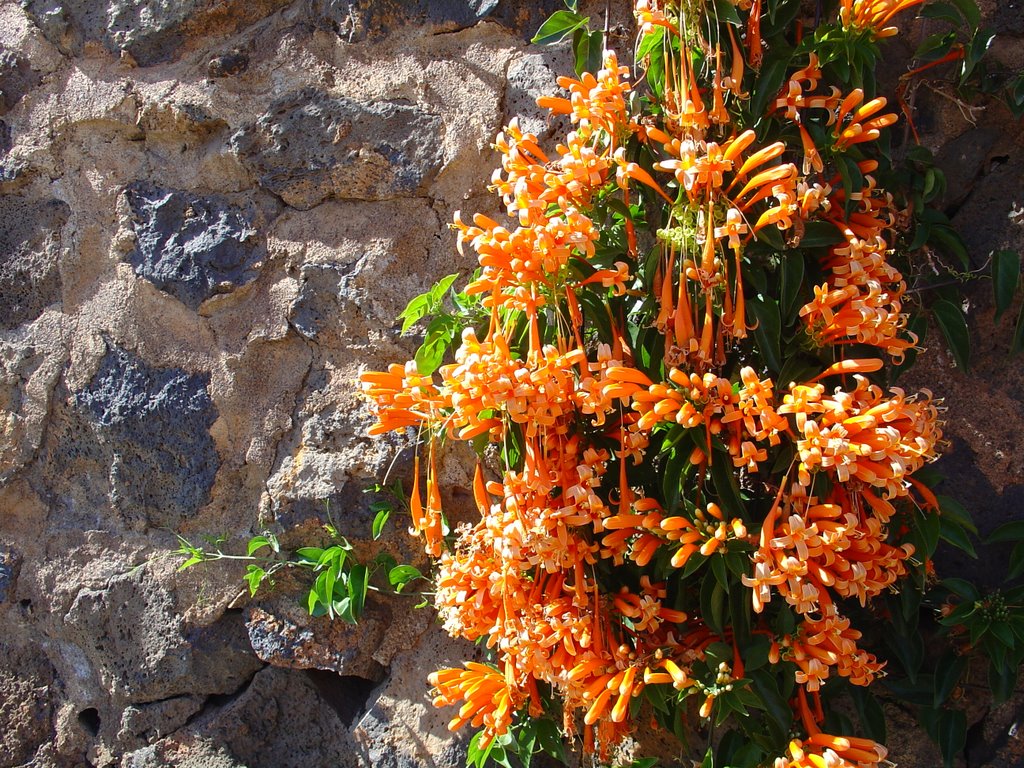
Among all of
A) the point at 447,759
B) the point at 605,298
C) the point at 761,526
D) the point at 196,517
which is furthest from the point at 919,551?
the point at 196,517

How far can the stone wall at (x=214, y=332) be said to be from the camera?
2.05 metres

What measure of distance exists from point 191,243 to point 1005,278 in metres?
1.73

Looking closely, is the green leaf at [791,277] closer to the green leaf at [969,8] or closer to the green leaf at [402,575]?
the green leaf at [969,8]

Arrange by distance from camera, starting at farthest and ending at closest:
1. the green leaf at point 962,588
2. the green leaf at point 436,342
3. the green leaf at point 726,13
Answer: the green leaf at point 436,342, the green leaf at point 962,588, the green leaf at point 726,13

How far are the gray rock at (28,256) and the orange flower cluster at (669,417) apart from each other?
1060 mm

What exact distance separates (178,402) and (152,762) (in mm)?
840

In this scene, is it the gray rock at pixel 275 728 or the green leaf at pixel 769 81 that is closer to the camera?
the green leaf at pixel 769 81

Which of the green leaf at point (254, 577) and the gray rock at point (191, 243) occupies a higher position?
the gray rock at point (191, 243)

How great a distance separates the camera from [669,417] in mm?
1502

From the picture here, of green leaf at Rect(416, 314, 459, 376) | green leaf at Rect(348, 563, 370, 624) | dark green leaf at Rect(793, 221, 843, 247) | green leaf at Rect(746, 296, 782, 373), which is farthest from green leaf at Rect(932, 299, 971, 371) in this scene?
green leaf at Rect(348, 563, 370, 624)

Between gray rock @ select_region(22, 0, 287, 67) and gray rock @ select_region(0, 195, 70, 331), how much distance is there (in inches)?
15.7

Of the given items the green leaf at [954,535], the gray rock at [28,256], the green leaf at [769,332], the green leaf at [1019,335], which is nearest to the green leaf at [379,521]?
the green leaf at [769,332]

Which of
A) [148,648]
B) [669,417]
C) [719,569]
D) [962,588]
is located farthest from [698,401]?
[148,648]

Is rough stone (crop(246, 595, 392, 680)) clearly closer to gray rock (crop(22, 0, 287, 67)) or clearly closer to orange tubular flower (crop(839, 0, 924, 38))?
gray rock (crop(22, 0, 287, 67))
